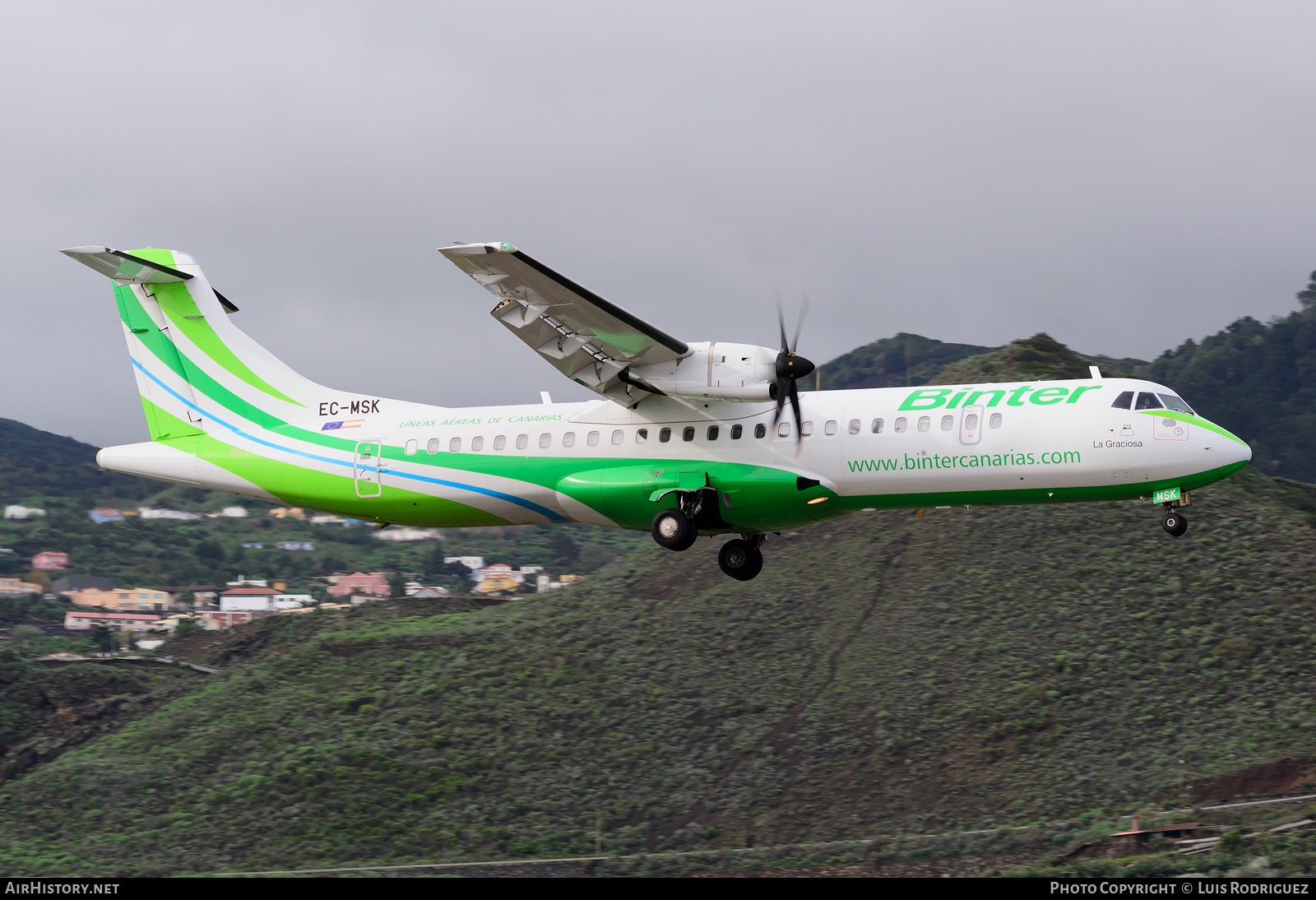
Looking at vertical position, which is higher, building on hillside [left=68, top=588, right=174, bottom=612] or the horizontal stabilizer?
the horizontal stabilizer

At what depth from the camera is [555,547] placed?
73375 millimetres

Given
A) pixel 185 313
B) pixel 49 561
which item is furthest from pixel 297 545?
pixel 185 313

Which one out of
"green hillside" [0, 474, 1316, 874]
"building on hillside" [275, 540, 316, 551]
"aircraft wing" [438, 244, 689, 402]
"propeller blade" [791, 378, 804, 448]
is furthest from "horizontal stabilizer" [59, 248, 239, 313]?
"building on hillside" [275, 540, 316, 551]

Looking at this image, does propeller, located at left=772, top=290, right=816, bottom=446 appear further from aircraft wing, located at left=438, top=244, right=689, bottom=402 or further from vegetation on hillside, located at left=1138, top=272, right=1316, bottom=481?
vegetation on hillside, located at left=1138, top=272, right=1316, bottom=481

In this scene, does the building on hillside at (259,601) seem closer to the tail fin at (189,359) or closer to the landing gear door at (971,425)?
the tail fin at (189,359)

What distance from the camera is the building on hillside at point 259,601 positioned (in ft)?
200

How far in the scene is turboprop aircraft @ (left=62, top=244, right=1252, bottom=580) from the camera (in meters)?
19.0

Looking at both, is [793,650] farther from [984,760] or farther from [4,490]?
[4,490]

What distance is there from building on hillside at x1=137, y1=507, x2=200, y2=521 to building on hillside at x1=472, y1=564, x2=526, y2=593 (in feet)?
52.4

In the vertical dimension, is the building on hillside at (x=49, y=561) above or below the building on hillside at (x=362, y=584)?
above

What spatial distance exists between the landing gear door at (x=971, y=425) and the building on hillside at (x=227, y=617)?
4176 centimetres

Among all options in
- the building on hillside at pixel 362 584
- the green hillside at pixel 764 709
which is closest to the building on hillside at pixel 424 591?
the building on hillside at pixel 362 584
